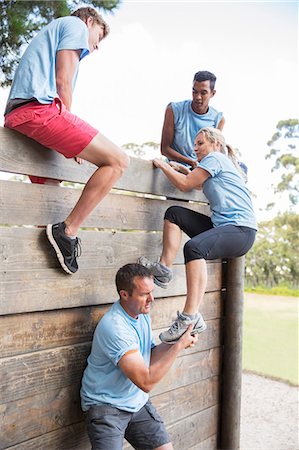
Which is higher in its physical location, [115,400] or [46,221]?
[46,221]

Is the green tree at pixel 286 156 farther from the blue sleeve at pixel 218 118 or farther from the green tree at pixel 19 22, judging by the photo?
the blue sleeve at pixel 218 118

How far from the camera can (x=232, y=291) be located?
3645mm

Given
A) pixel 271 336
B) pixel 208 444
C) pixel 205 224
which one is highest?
pixel 205 224

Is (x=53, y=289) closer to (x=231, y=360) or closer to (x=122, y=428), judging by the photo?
(x=122, y=428)

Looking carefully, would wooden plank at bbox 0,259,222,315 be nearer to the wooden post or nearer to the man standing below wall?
the man standing below wall

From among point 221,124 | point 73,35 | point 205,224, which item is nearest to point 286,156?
point 221,124

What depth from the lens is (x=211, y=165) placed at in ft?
9.09

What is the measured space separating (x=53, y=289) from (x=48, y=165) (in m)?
0.53

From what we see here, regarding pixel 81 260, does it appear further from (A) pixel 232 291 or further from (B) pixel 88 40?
(A) pixel 232 291

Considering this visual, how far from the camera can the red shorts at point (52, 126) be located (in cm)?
214

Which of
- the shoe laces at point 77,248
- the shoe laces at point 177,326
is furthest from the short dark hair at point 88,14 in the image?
the shoe laces at point 177,326

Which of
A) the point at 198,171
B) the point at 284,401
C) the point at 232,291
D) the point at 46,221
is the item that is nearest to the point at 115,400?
the point at 46,221

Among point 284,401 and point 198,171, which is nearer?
point 198,171

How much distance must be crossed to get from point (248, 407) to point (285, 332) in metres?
3.54
